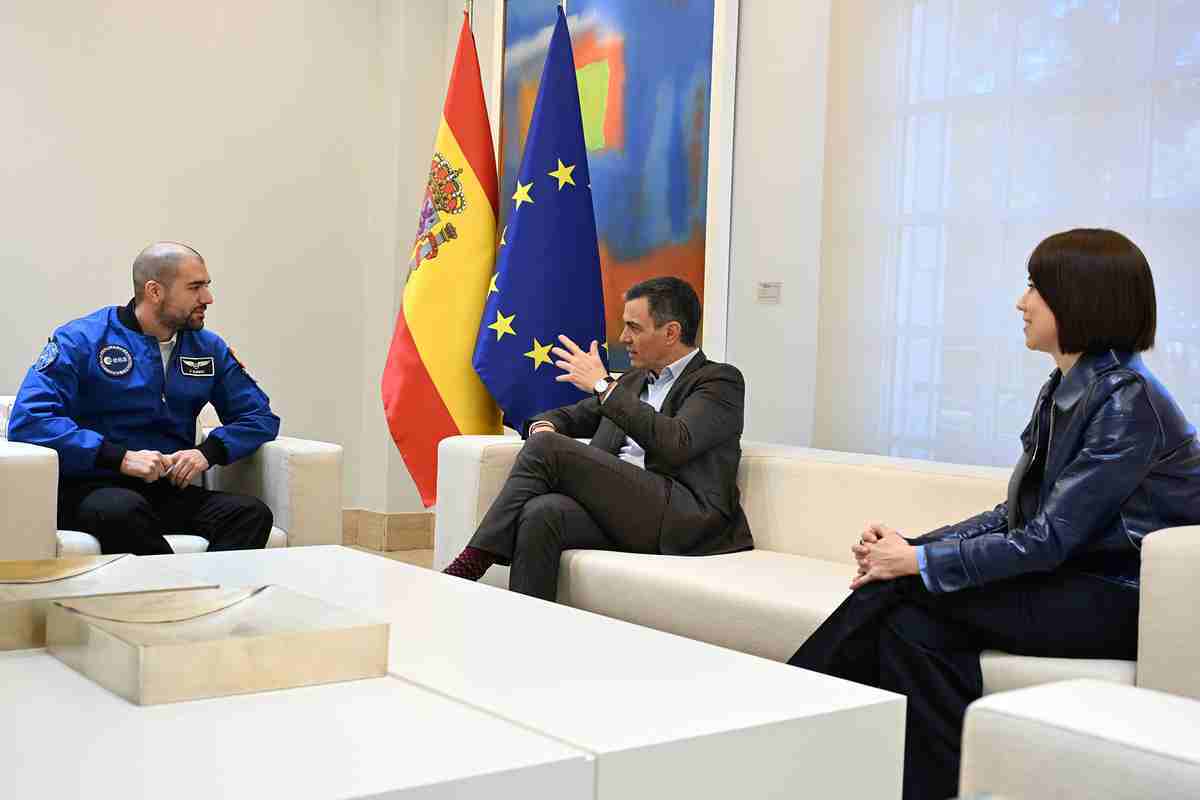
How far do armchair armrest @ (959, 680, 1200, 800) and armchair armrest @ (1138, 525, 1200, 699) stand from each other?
0.84 metres

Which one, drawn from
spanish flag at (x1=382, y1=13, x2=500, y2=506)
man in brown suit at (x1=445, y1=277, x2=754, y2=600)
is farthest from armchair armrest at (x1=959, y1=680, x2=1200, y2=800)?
spanish flag at (x1=382, y1=13, x2=500, y2=506)

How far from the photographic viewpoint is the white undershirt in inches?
157

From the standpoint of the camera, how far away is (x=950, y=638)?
2.58 metres

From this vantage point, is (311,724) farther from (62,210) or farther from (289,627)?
(62,210)

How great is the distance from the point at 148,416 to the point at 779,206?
7.14ft

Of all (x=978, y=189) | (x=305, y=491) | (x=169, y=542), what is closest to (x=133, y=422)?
(x=169, y=542)

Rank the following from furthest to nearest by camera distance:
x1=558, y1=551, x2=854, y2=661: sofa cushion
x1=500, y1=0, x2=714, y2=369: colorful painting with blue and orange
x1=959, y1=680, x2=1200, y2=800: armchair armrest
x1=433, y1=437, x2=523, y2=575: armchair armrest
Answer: x1=500, y1=0, x2=714, y2=369: colorful painting with blue and orange
x1=433, y1=437, x2=523, y2=575: armchair armrest
x1=558, y1=551, x2=854, y2=661: sofa cushion
x1=959, y1=680, x2=1200, y2=800: armchair armrest

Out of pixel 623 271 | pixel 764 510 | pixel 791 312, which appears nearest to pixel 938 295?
pixel 791 312

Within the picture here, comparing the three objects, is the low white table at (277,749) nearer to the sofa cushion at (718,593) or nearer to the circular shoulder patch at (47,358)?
the sofa cushion at (718,593)

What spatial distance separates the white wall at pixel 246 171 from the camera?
5.32 metres

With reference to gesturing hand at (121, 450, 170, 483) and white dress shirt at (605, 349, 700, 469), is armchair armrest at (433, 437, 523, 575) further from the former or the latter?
gesturing hand at (121, 450, 170, 483)

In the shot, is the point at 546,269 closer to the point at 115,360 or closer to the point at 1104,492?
the point at 115,360

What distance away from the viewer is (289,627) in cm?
163

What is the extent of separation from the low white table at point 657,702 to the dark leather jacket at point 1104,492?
0.89m
